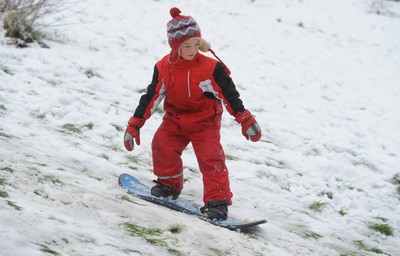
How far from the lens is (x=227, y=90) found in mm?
3246

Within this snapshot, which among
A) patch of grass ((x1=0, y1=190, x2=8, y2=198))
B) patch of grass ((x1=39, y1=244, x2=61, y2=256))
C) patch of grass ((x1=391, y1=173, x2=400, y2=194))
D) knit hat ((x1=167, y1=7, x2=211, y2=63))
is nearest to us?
patch of grass ((x1=39, y1=244, x2=61, y2=256))

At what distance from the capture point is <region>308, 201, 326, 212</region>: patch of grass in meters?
4.02

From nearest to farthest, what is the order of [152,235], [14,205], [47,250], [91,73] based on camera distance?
[47,250]
[14,205]
[152,235]
[91,73]

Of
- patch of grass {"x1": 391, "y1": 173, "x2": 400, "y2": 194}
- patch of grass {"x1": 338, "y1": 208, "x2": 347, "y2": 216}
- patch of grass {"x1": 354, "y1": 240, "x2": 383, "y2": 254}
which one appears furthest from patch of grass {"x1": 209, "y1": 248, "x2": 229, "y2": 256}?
patch of grass {"x1": 391, "y1": 173, "x2": 400, "y2": 194}

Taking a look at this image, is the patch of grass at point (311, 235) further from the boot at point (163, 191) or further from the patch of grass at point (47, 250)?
the patch of grass at point (47, 250)

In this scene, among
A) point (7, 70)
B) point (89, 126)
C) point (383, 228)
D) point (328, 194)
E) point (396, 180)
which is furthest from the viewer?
point (7, 70)

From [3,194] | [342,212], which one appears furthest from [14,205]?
[342,212]

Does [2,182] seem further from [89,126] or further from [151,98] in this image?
[89,126]

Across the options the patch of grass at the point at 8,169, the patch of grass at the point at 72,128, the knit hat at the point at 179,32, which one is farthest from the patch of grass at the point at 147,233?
the patch of grass at the point at 72,128

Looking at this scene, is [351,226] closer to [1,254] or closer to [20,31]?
[1,254]

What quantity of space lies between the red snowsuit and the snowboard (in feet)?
0.45

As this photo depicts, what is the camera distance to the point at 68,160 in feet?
11.6

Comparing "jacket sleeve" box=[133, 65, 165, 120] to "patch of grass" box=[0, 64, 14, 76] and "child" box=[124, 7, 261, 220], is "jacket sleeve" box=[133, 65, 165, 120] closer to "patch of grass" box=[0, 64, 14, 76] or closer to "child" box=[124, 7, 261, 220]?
"child" box=[124, 7, 261, 220]

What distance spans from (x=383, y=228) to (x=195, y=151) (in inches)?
70.1
